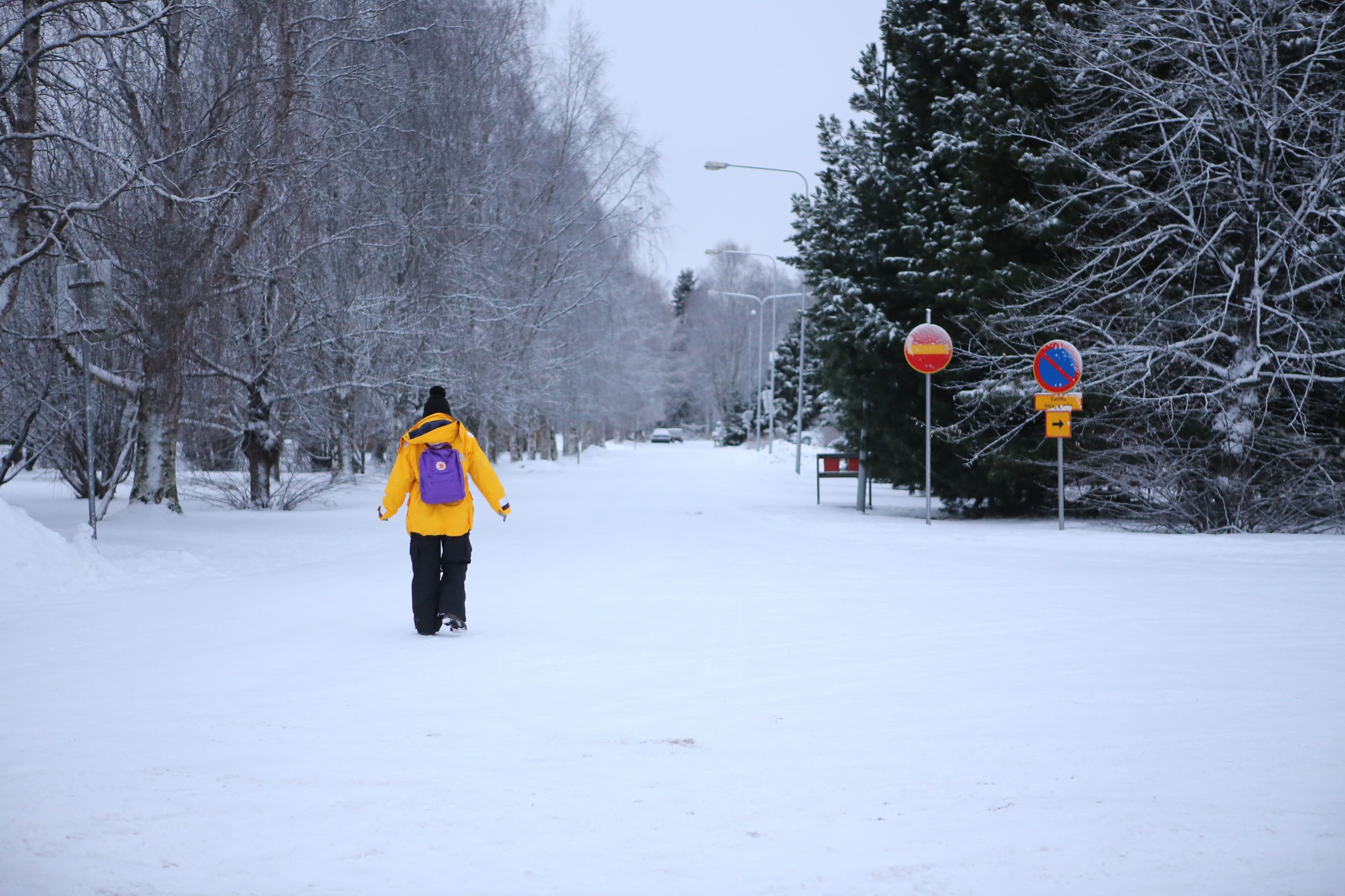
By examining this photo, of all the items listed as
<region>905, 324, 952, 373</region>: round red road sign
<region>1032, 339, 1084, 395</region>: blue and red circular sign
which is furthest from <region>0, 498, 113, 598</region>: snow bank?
<region>1032, 339, 1084, 395</region>: blue and red circular sign

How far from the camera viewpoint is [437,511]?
382 inches

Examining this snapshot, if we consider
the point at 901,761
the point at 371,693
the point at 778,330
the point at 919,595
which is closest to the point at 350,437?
the point at 919,595

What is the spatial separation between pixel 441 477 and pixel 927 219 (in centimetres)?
1436

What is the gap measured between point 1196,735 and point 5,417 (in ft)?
69.5

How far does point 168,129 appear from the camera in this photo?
15281 millimetres

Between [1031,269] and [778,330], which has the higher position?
[778,330]

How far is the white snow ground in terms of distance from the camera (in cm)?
428

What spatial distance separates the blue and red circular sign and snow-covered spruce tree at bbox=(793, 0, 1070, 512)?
2.45 metres

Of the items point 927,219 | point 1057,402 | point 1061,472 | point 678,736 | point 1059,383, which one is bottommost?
point 678,736

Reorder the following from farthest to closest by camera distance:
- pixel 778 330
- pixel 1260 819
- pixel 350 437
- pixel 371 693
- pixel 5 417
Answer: pixel 778 330, pixel 350 437, pixel 5 417, pixel 371 693, pixel 1260 819

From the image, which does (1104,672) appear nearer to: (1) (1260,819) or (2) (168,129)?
(1) (1260,819)

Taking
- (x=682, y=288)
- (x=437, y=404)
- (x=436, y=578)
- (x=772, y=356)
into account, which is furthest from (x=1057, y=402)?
(x=682, y=288)

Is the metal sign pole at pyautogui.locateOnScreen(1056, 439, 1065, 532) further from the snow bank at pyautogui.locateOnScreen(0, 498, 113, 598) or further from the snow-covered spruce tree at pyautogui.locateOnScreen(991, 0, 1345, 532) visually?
the snow bank at pyautogui.locateOnScreen(0, 498, 113, 598)

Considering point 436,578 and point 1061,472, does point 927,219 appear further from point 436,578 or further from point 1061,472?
point 436,578
